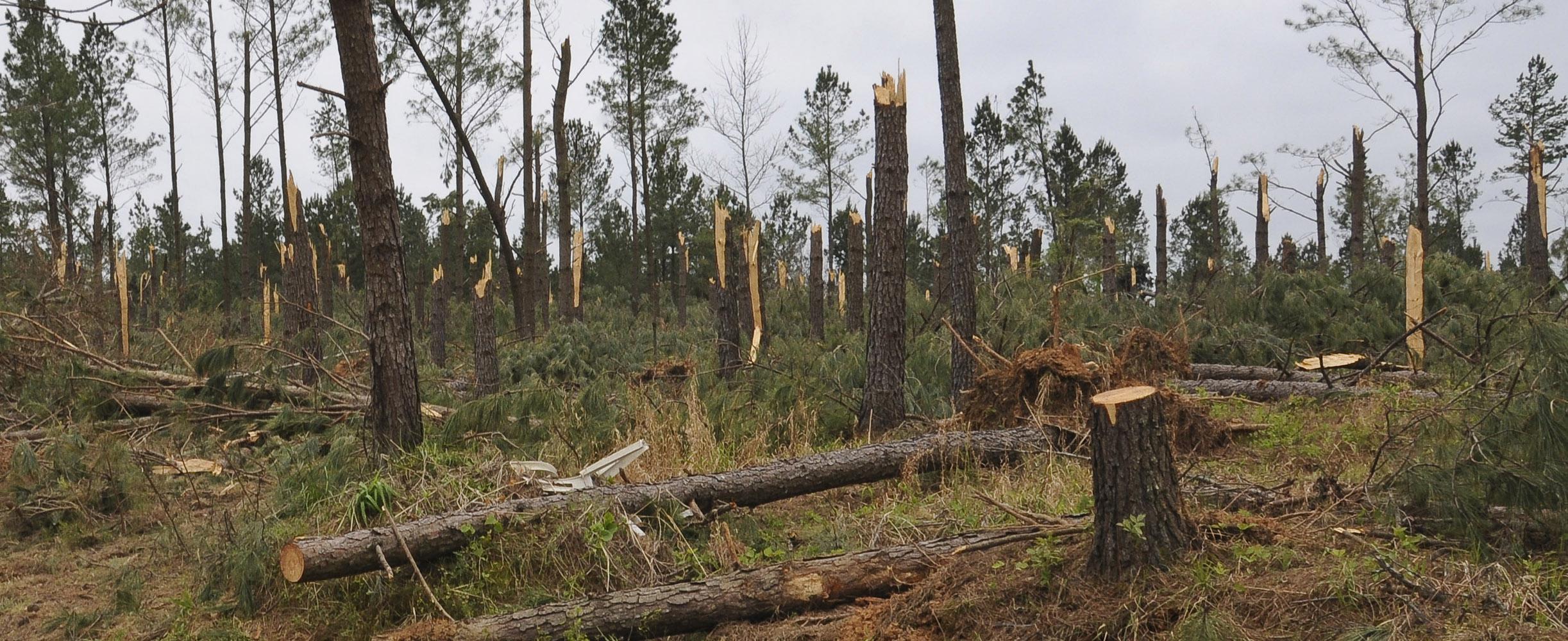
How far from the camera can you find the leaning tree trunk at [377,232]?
582cm

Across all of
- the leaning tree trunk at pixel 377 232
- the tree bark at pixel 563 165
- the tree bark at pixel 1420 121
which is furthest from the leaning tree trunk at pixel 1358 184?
the leaning tree trunk at pixel 377 232

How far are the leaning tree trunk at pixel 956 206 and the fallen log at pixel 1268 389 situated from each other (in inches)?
66.0

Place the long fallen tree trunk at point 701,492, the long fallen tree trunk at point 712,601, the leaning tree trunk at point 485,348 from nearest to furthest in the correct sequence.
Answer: the long fallen tree trunk at point 712,601 → the long fallen tree trunk at point 701,492 → the leaning tree trunk at point 485,348

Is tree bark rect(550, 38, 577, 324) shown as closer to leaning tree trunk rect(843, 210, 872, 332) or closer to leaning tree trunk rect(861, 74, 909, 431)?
leaning tree trunk rect(843, 210, 872, 332)

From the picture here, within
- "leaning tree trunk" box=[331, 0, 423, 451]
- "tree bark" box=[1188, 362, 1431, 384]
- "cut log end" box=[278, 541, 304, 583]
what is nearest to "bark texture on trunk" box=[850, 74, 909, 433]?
"tree bark" box=[1188, 362, 1431, 384]

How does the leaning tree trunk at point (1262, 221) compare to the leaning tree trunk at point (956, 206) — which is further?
the leaning tree trunk at point (1262, 221)

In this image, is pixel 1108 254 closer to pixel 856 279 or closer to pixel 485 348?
pixel 856 279

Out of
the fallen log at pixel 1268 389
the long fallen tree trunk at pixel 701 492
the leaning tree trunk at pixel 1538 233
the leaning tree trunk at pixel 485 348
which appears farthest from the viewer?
the leaning tree trunk at pixel 1538 233

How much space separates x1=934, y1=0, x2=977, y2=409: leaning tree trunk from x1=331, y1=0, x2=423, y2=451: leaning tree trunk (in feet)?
13.6

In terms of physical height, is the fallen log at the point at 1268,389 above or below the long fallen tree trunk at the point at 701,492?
above

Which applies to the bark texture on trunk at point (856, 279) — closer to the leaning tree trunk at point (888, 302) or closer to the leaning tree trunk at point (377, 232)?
the leaning tree trunk at point (888, 302)

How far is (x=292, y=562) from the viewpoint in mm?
4250

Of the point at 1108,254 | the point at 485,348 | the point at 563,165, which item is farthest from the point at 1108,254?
the point at 485,348

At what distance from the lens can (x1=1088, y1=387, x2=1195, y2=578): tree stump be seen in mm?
3512
